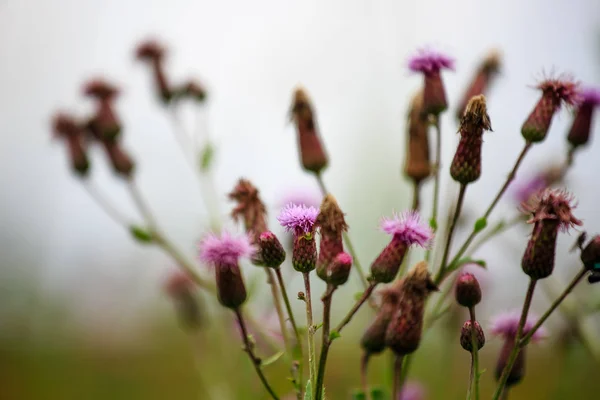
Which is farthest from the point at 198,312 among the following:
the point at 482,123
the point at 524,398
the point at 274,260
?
the point at 524,398

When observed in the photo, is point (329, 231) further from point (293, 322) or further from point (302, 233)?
point (293, 322)

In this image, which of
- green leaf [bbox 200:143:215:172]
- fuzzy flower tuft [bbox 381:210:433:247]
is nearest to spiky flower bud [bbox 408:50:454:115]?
fuzzy flower tuft [bbox 381:210:433:247]

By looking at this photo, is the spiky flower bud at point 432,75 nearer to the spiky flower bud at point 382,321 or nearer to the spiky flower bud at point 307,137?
the spiky flower bud at point 307,137

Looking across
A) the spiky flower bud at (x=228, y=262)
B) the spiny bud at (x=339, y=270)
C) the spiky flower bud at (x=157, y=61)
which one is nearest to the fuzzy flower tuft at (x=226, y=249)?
the spiky flower bud at (x=228, y=262)

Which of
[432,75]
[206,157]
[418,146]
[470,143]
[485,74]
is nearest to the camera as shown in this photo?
[470,143]

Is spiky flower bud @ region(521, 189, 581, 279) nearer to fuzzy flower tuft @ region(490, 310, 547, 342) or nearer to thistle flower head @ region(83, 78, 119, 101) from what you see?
fuzzy flower tuft @ region(490, 310, 547, 342)

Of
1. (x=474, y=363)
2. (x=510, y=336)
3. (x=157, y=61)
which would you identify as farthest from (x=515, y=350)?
(x=157, y=61)
